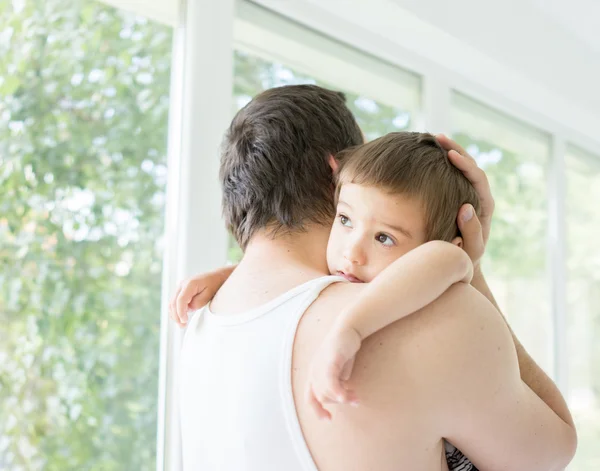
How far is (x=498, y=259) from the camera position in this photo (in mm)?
2930

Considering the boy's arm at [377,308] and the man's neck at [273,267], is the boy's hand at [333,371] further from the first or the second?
the man's neck at [273,267]

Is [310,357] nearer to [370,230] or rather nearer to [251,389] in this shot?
[251,389]

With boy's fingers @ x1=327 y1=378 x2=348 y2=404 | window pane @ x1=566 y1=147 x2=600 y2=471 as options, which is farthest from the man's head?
window pane @ x1=566 y1=147 x2=600 y2=471

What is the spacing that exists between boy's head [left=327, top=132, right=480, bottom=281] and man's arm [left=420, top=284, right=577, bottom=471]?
20cm

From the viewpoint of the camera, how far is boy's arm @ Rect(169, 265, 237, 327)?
1.11m

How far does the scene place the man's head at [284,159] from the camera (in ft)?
3.29

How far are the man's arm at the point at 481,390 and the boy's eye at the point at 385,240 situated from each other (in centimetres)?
21

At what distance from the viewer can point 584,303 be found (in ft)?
11.3

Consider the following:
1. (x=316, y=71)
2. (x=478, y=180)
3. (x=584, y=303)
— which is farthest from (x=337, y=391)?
(x=584, y=303)

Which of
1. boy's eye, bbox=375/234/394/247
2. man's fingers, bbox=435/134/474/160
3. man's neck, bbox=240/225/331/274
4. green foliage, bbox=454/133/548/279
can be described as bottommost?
green foliage, bbox=454/133/548/279

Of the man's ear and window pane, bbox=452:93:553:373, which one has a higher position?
the man's ear

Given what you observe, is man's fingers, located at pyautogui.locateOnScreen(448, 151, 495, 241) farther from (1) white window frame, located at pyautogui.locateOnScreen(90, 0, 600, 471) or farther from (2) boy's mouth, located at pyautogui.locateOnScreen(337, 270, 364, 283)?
(1) white window frame, located at pyautogui.locateOnScreen(90, 0, 600, 471)

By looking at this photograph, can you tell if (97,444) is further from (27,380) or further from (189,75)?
(189,75)

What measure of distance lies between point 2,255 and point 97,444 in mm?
473
